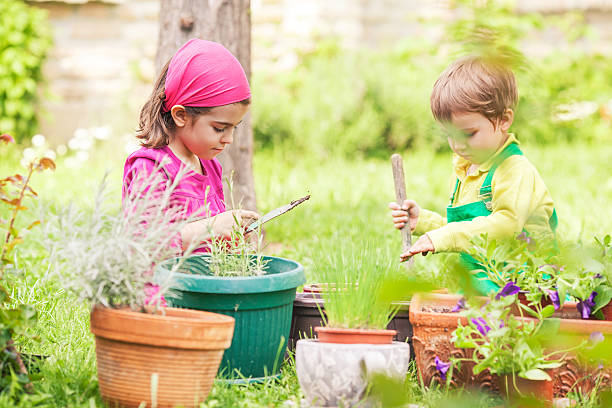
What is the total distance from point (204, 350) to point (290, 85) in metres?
6.89

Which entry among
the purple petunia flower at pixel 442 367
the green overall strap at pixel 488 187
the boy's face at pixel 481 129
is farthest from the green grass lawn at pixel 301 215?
the boy's face at pixel 481 129

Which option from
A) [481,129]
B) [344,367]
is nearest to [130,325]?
[344,367]

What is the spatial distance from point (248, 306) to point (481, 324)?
26.3 inches

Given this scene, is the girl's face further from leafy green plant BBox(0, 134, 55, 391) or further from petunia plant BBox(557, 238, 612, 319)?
petunia plant BBox(557, 238, 612, 319)

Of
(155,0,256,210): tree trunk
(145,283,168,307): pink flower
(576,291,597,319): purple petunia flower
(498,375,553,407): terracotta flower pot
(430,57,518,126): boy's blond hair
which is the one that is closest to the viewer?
(145,283,168,307): pink flower

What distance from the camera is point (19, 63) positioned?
24.7ft

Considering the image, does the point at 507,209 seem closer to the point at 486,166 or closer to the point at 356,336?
the point at 486,166

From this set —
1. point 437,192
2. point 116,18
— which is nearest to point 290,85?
point 116,18

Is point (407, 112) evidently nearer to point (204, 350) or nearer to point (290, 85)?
point (290, 85)

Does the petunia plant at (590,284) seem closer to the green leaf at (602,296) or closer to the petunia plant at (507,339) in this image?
the green leaf at (602,296)

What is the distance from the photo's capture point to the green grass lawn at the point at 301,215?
2.06 metres

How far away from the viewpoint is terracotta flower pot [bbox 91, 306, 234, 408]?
5.79ft

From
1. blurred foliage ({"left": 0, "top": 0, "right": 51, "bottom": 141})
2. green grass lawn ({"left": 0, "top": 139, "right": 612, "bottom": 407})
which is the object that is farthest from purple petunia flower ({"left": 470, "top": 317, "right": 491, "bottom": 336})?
blurred foliage ({"left": 0, "top": 0, "right": 51, "bottom": 141})

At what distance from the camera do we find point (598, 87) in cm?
890
